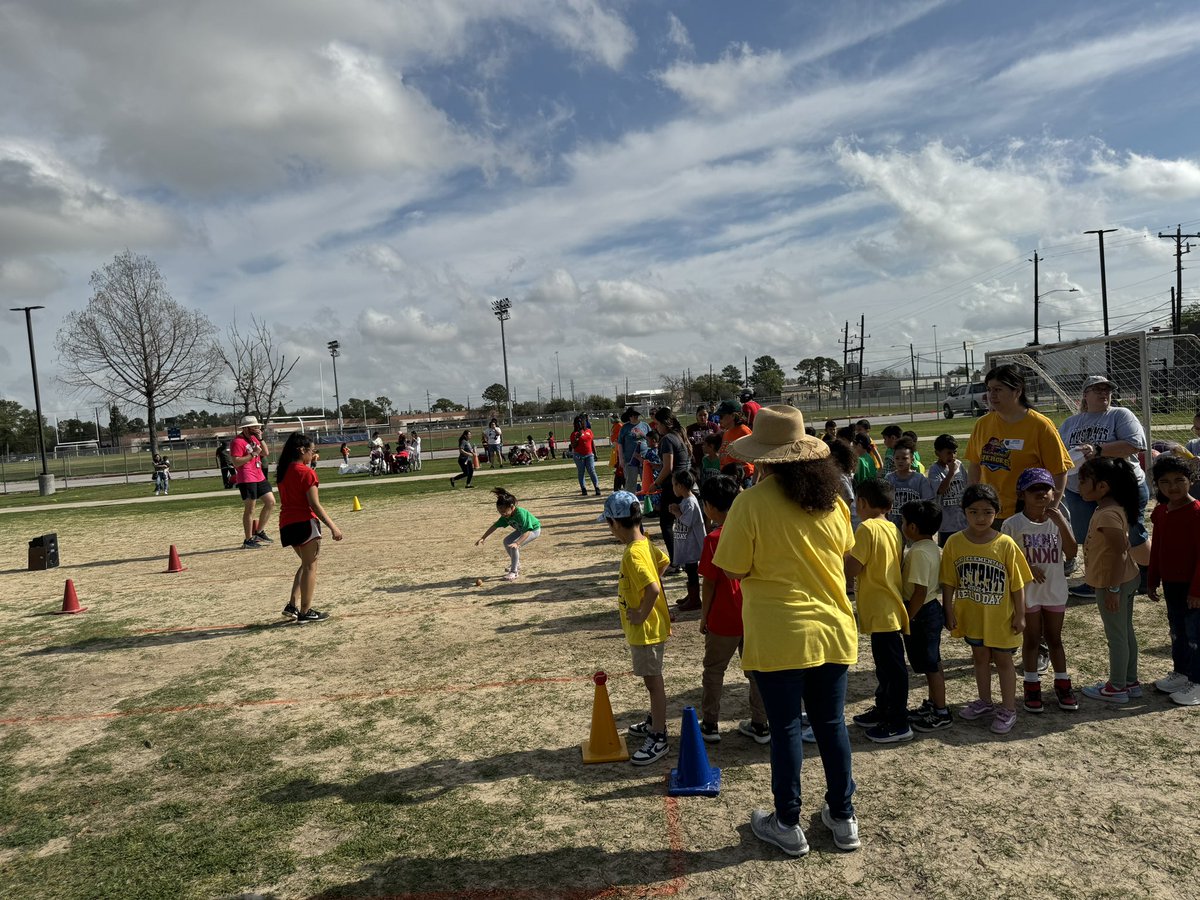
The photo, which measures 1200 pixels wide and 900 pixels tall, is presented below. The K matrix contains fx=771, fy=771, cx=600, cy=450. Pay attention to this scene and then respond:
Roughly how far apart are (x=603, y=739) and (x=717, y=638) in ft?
3.05

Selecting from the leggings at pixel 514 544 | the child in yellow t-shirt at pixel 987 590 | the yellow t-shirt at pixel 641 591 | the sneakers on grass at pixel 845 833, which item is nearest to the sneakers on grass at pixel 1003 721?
the child in yellow t-shirt at pixel 987 590

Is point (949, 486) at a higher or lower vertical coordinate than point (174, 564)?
higher

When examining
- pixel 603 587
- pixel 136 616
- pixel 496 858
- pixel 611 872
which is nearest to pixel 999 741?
pixel 611 872

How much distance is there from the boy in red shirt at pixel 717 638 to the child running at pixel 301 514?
15.1ft

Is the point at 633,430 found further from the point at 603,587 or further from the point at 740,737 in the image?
the point at 740,737

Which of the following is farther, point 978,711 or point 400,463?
point 400,463

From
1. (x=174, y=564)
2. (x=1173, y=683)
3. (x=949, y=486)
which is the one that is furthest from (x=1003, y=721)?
(x=174, y=564)

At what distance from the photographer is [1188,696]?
4.90 metres

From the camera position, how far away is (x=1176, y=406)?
49.5 feet

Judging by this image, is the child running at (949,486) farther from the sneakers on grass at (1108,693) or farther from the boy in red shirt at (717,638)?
the boy in red shirt at (717,638)

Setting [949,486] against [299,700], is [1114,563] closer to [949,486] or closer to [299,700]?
[949,486]

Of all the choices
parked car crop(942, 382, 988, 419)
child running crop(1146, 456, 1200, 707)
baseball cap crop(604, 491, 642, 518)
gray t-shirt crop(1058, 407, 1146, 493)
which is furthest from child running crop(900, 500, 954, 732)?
parked car crop(942, 382, 988, 419)

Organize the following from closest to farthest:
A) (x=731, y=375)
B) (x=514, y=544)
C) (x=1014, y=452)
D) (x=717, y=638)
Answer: (x=717, y=638)
(x=1014, y=452)
(x=514, y=544)
(x=731, y=375)

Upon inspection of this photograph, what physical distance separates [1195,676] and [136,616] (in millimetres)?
10219
